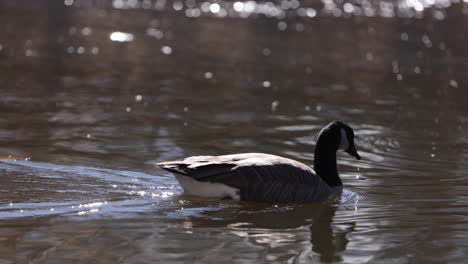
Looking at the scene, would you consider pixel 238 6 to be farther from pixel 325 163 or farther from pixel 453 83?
pixel 325 163

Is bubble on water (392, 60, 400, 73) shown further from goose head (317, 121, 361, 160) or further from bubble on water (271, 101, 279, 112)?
goose head (317, 121, 361, 160)

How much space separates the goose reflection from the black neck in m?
0.55

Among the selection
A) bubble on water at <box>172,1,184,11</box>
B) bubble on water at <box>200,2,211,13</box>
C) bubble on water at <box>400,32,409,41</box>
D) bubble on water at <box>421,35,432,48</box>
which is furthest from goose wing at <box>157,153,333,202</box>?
bubble on water at <box>172,1,184,11</box>

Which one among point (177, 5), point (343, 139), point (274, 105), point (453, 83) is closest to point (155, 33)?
point (453, 83)

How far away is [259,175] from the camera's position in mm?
11062

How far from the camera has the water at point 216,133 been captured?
9359 millimetres

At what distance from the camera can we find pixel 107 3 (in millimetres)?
41500

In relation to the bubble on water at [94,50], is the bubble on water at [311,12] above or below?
above

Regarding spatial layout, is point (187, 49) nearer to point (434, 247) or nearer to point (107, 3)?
point (107, 3)

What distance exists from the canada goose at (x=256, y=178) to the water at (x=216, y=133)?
0.17 metres

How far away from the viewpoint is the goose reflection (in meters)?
9.33

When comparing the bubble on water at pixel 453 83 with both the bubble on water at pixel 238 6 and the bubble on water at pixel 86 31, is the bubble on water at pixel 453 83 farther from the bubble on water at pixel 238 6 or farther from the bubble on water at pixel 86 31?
the bubble on water at pixel 238 6

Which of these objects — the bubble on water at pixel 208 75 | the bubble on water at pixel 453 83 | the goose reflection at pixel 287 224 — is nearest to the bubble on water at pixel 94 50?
the bubble on water at pixel 208 75

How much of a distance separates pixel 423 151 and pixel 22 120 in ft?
19.9
